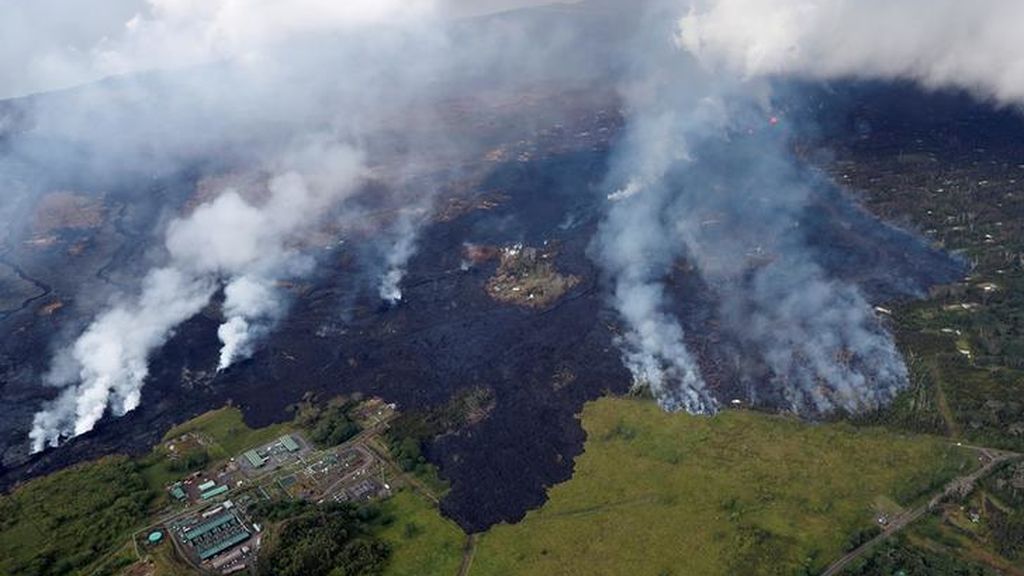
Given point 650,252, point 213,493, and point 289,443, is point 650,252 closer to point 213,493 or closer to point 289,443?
point 289,443

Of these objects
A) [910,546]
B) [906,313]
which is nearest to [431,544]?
[910,546]

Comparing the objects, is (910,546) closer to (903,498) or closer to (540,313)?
(903,498)

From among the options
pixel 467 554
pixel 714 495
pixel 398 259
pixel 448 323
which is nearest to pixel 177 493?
pixel 467 554

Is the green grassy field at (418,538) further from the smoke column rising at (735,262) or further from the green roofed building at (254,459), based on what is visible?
the smoke column rising at (735,262)

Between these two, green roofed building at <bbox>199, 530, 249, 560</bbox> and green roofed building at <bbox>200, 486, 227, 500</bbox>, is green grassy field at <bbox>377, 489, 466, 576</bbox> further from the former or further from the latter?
green roofed building at <bbox>200, 486, 227, 500</bbox>

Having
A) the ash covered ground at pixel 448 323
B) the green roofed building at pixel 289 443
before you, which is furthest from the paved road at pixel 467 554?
the green roofed building at pixel 289 443

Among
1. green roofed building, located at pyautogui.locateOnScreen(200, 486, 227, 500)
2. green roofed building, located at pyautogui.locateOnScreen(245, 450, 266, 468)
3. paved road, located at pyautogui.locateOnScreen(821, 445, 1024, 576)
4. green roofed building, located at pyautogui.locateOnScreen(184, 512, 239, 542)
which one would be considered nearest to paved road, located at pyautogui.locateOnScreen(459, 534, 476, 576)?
green roofed building, located at pyautogui.locateOnScreen(184, 512, 239, 542)
